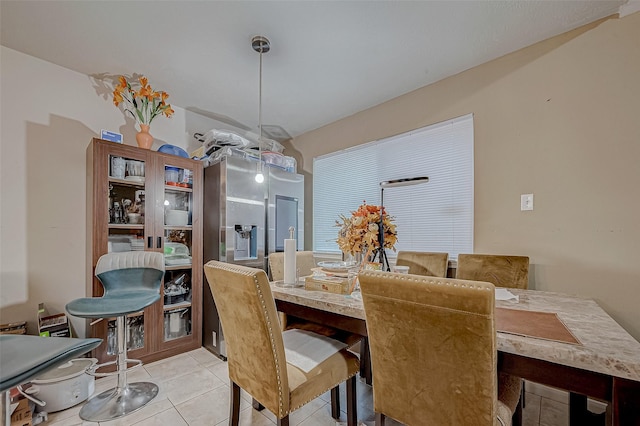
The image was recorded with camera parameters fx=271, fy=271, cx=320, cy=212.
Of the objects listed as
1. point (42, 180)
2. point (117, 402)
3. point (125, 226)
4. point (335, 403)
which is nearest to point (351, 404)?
point (335, 403)

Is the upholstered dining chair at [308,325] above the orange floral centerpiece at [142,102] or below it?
below

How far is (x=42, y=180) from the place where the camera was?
2.24 meters

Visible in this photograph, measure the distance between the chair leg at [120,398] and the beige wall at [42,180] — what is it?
72 cm

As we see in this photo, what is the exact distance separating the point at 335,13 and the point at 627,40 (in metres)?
1.89

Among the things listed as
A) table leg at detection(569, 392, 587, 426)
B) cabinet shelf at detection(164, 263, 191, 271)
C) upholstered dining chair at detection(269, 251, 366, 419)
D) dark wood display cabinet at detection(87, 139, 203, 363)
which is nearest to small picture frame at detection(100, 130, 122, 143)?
dark wood display cabinet at detection(87, 139, 203, 363)

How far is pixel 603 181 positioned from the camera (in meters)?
1.81

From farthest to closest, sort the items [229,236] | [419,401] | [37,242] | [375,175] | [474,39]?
[375,175], [229,236], [37,242], [474,39], [419,401]

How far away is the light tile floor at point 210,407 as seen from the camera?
1666 mm

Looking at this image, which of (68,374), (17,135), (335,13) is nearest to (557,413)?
(335,13)

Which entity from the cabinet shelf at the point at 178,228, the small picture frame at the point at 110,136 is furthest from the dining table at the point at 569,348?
the small picture frame at the point at 110,136

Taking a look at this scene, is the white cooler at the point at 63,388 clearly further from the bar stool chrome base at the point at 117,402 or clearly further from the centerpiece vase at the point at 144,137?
A: the centerpiece vase at the point at 144,137

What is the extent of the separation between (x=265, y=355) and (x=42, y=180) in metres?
2.49

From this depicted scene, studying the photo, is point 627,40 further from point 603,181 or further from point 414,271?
point 414,271

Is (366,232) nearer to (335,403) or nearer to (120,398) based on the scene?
(335,403)
